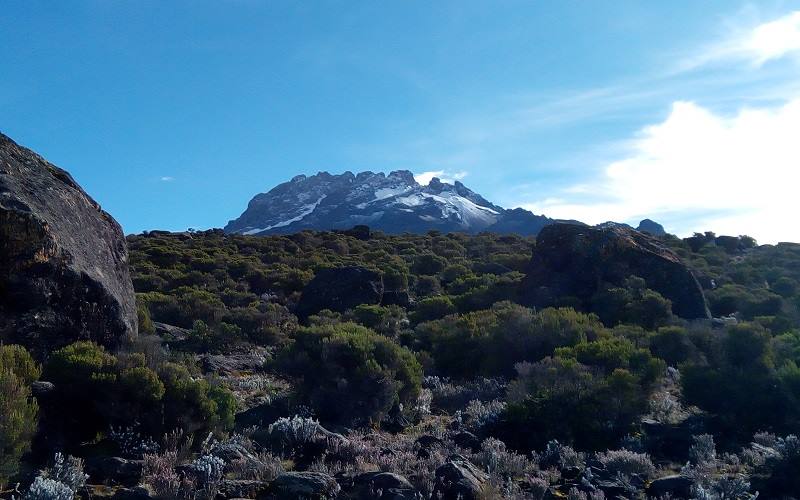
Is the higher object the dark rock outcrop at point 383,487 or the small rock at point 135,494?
the small rock at point 135,494

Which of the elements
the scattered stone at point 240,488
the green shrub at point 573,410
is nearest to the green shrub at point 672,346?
the green shrub at point 573,410

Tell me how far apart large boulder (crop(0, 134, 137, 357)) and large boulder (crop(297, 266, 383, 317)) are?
8637 millimetres

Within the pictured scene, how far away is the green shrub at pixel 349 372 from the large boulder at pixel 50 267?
2.28 m

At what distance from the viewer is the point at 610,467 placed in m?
6.52

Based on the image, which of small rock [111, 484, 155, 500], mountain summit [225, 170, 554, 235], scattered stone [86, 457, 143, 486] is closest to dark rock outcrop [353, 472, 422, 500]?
small rock [111, 484, 155, 500]

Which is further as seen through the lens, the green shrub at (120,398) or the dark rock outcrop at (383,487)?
the green shrub at (120,398)

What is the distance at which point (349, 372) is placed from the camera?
852 cm

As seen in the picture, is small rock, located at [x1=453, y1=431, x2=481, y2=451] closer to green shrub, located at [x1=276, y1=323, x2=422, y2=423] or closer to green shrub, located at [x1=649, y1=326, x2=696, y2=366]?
green shrub, located at [x1=276, y1=323, x2=422, y2=423]

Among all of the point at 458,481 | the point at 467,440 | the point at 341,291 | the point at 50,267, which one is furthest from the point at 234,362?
the point at 458,481

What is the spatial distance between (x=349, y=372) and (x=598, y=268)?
11.3 metres

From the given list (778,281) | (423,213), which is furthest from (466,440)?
(423,213)

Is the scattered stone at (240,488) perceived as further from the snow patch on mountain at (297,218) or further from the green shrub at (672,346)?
the snow patch on mountain at (297,218)

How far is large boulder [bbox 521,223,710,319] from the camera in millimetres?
17109

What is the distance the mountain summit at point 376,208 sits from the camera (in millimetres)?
95750
